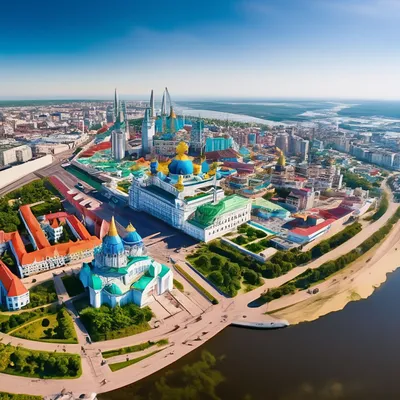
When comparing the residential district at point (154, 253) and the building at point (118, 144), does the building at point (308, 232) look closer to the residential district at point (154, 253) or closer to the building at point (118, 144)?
the residential district at point (154, 253)

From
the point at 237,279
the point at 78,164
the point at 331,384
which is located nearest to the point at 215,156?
the point at 78,164

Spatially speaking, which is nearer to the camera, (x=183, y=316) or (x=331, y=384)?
(x=331, y=384)

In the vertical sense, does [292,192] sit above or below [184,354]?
above

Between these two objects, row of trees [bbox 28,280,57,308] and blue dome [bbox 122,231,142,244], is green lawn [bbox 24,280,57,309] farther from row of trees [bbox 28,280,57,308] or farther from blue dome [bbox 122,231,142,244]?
blue dome [bbox 122,231,142,244]

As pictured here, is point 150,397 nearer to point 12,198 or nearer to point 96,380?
point 96,380

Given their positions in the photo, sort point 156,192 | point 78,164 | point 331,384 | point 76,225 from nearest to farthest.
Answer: point 331,384
point 76,225
point 156,192
point 78,164

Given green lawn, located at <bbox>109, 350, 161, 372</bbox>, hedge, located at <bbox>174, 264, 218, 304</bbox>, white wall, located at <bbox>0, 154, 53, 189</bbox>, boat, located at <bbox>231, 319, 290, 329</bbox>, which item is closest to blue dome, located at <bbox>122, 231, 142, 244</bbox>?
hedge, located at <bbox>174, 264, 218, 304</bbox>

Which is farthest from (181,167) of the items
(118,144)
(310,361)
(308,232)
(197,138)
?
(197,138)
